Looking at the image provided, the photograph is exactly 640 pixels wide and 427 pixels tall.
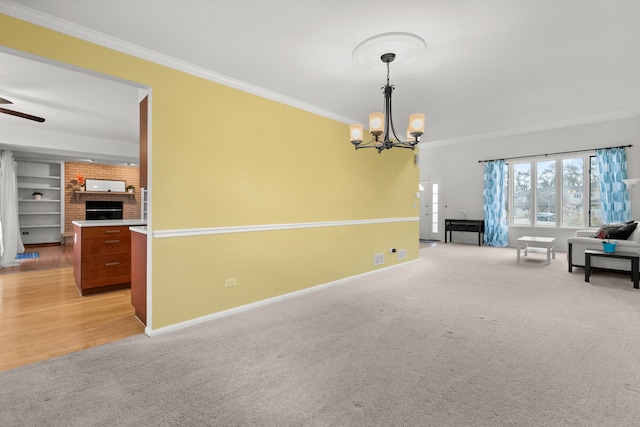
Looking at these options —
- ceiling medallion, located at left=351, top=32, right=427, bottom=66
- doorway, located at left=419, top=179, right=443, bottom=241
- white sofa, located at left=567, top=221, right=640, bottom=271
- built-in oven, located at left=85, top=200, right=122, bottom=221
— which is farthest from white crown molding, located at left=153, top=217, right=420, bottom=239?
built-in oven, located at left=85, top=200, right=122, bottom=221

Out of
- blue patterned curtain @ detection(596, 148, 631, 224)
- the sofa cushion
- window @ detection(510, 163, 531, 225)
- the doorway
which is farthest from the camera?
the doorway

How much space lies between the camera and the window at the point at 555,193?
274 inches

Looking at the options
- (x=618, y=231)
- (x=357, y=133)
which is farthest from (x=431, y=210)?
(x=357, y=133)

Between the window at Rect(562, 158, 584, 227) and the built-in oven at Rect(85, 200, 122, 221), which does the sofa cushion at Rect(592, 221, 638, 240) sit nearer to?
the window at Rect(562, 158, 584, 227)

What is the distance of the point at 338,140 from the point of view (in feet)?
14.7

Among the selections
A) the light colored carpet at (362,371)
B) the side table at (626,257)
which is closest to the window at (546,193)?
the side table at (626,257)

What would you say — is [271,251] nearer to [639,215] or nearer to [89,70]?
[89,70]

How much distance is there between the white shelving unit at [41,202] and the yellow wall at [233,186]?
821 cm

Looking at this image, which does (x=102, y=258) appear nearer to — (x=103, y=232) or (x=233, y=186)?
(x=103, y=232)

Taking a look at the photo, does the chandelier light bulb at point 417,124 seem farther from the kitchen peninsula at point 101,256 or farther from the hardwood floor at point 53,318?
the kitchen peninsula at point 101,256

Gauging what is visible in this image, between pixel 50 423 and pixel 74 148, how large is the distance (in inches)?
253

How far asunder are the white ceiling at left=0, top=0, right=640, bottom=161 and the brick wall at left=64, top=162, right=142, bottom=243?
498 centimetres

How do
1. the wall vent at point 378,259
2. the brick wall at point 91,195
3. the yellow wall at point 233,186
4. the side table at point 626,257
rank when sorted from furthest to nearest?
the brick wall at point 91,195 < the wall vent at point 378,259 < the side table at point 626,257 < the yellow wall at point 233,186

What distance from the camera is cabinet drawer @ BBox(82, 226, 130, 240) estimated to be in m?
3.80
